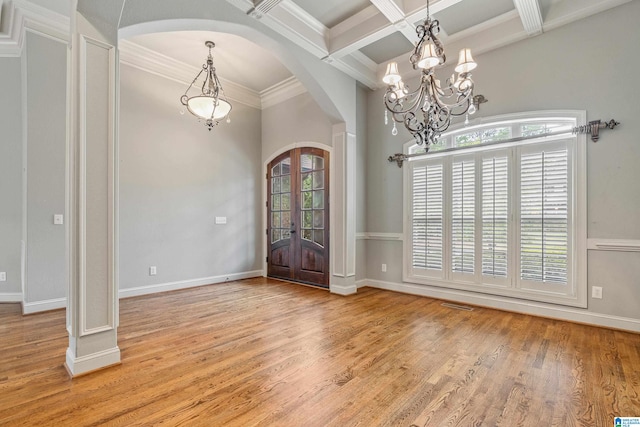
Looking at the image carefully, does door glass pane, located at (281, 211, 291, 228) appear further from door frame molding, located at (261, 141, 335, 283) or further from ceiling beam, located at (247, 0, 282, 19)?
ceiling beam, located at (247, 0, 282, 19)

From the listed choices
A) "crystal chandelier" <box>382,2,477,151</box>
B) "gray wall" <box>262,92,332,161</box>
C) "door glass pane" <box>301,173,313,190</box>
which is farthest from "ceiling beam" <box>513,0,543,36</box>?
"door glass pane" <box>301,173,313,190</box>

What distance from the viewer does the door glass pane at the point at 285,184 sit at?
227 inches

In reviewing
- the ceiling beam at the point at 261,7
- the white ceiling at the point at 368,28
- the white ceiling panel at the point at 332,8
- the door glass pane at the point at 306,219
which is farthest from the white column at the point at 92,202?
the door glass pane at the point at 306,219

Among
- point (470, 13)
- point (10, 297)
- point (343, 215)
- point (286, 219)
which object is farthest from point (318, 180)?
point (10, 297)

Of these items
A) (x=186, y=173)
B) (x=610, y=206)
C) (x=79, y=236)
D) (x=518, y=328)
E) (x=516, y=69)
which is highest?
(x=516, y=69)

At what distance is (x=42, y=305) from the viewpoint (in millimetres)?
3633

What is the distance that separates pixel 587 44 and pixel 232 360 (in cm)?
490

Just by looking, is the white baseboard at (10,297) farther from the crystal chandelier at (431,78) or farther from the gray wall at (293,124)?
the crystal chandelier at (431,78)

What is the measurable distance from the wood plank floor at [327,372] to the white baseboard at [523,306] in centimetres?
14

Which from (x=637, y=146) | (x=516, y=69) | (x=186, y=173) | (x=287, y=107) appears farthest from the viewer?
(x=287, y=107)

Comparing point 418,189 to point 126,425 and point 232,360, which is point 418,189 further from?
point 126,425

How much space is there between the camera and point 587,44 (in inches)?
130

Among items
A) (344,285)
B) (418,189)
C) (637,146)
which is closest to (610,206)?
(637,146)

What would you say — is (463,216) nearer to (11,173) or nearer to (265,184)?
(265,184)
